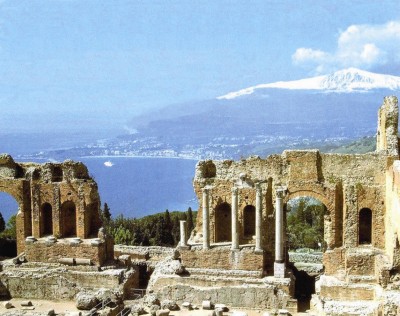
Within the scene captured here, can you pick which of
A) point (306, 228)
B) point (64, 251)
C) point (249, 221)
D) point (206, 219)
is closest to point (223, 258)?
point (206, 219)

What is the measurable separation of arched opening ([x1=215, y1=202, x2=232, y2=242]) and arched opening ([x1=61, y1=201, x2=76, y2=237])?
7.23m

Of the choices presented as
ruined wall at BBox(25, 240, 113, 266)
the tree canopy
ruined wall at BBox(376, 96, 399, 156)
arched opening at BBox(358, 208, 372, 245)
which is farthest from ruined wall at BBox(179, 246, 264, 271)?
the tree canopy

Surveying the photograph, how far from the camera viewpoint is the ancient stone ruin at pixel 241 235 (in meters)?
22.4

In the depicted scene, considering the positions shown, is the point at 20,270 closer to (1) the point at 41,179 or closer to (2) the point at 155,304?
(1) the point at 41,179

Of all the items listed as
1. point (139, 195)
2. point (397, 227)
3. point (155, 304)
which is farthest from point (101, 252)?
point (139, 195)

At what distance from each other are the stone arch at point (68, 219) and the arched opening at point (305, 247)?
10.9 metres

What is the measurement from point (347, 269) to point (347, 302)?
1.95 metres

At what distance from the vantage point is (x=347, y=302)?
68.2 ft

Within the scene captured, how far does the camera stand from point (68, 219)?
27109 millimetres

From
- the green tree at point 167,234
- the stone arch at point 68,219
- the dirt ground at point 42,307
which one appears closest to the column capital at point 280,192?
the dirt ground at point 42,307

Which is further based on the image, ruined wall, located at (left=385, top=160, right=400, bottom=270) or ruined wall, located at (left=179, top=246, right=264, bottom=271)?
ruined wall, located at (left=179, top=246, right=264, bottom=271)

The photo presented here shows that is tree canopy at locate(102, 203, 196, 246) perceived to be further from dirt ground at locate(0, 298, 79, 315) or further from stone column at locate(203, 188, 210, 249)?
stone column at locate(203, 188, 210, 249)

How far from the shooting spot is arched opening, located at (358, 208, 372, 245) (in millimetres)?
24422

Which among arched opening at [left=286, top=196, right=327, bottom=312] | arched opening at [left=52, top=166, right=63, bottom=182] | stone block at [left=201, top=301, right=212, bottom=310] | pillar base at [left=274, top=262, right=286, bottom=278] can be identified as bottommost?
arched opening at [left=286, top=196, right=327, bottom=312]
